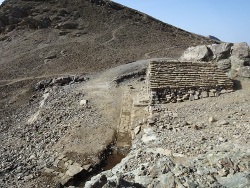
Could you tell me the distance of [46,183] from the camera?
768 cm

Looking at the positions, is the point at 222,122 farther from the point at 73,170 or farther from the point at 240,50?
the point at 240,50

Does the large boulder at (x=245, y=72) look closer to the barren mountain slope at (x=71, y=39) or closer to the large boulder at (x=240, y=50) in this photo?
the large boulder at (x=240, y=50)

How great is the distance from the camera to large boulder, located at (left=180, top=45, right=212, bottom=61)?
12711 millimetres

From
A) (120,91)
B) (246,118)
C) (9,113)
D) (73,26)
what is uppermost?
(73,26)

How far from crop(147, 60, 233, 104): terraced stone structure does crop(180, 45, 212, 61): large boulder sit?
1376 millimetres

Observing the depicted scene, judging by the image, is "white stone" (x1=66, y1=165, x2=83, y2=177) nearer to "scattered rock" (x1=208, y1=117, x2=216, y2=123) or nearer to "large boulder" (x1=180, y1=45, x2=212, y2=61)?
"scattered rock" (x1=208, y1=117, x2=216, y2=123)

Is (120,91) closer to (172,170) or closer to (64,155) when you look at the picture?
(64,155)

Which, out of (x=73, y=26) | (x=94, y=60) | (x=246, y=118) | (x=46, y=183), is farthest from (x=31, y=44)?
(x=246, y=118)

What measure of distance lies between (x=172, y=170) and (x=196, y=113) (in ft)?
13.9

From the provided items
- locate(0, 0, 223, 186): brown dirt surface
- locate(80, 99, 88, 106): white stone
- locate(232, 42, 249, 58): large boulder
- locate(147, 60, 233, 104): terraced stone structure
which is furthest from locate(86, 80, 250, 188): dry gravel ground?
locate(80, 99, 88, 106): white stone

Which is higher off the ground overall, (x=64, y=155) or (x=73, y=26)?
(x=73, y=26)

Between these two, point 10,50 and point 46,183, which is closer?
point 46,183

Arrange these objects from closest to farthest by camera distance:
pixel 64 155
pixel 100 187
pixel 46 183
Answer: pixel 100 187 → pixel 46 183 → pixel 64 155

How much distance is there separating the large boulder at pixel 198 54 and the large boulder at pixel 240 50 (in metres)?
1.19
